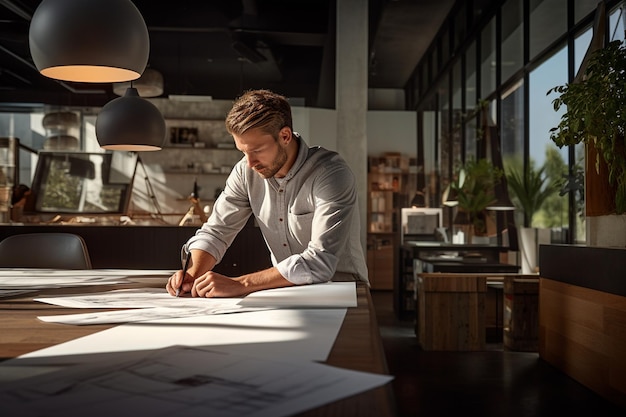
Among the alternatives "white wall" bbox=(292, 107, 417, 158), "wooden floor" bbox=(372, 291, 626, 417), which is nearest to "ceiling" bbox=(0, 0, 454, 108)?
"white wall" bbox=(292, 107, 417, 158)

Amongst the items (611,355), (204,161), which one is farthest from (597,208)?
(204,161)

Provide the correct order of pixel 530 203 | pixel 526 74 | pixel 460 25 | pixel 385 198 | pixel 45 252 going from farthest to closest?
1. pixel 385 198
2. pixel 460 25
3. pixel 526 74
4. pixel 530 203
5. pixel 45 252

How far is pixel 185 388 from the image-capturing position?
0.81m

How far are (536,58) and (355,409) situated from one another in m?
6.31

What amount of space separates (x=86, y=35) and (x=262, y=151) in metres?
0.70

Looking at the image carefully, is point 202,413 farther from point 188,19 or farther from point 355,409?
point 188,19

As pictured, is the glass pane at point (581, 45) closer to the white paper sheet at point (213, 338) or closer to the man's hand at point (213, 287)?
the man's hand at point (213, 287)

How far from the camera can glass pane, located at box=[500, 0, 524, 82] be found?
7078mm

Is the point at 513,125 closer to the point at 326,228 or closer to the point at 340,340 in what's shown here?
the point at 326,228

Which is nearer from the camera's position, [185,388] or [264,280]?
[185,388]

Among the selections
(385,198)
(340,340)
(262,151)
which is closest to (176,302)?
(340,340)

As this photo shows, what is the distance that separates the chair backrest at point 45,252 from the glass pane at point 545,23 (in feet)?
14.7

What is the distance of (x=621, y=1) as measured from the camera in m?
4.82

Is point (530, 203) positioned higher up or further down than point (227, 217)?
higher up
